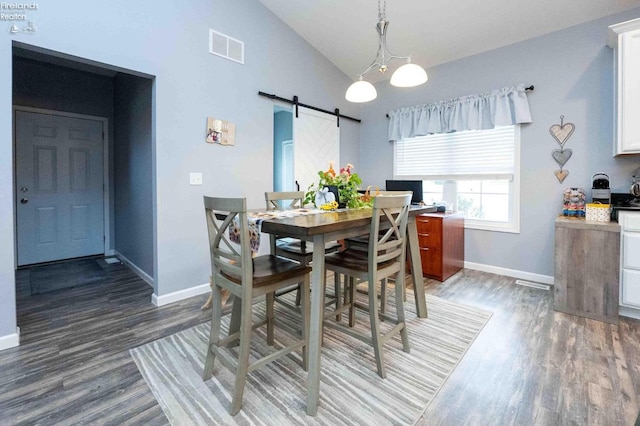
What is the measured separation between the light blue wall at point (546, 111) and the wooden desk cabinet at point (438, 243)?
485 millimetres

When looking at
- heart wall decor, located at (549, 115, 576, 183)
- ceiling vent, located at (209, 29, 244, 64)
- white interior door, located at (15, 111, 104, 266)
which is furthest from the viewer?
white interior door, located at (15, 111, 104, 266)

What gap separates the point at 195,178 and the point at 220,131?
21.3 inches

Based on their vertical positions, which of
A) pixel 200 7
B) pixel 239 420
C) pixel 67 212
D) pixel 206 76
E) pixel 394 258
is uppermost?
pixel 200 7

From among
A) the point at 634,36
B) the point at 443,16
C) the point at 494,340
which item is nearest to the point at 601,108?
the point at 634,36

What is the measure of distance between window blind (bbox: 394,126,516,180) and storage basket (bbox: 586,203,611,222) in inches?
38.6

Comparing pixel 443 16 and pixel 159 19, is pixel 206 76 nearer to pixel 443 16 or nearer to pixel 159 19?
pixel 159 19

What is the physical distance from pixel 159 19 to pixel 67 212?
10.1ft

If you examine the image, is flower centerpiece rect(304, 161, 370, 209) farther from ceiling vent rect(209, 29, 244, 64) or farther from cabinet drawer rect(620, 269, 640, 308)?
cabinet drawer rect(620, 269, 640, 308)

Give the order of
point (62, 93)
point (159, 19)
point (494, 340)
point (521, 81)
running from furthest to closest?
point (62, 93) < point (521, 81) < point (159, 19) < point (494, 340)

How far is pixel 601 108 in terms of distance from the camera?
9.52 feet

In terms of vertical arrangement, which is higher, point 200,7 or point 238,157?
point 200,7

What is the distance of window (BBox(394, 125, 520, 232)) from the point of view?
352 centimetres

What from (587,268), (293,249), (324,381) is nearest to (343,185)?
(293,249)

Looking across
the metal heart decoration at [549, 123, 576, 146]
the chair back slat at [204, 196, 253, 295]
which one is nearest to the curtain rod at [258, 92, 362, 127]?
the chair back slat at [204, 196, 253, 295]
